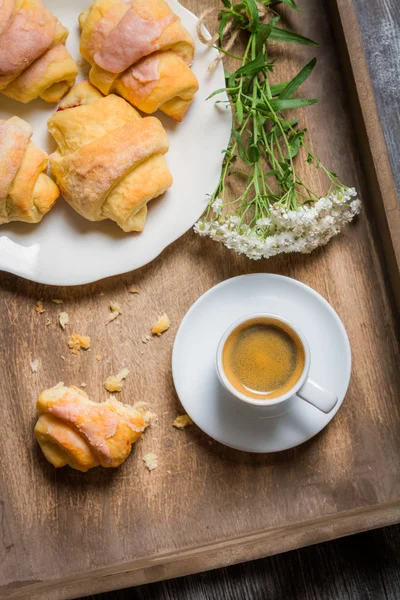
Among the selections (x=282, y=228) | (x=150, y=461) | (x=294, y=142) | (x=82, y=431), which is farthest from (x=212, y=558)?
(x=294, y=142)

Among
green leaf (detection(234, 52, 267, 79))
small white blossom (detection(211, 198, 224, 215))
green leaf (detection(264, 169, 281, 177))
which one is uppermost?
green leaf (detection(234, 52, 267, 79))

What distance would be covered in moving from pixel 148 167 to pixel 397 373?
801mm

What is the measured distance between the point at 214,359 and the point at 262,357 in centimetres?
12

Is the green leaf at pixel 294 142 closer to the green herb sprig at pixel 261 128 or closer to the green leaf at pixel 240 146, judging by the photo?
the green herb sprig at pixel 261 128

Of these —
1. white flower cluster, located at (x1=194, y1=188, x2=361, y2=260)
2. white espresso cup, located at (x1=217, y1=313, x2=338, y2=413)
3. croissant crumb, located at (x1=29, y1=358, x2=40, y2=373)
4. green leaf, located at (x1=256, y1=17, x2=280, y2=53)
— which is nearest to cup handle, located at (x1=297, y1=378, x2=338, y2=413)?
white espresso cup, located at (x1=217, y1=313, x2=338, y2=413)

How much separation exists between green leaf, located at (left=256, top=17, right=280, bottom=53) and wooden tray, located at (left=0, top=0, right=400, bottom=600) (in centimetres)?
13

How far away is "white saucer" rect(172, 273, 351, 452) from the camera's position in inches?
54.4

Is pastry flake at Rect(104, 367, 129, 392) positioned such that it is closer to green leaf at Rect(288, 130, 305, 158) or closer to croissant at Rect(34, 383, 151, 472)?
croissant at Rect(34, 383, 151, 472)

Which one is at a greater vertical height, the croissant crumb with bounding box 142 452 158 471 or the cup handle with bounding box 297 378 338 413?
the cup handle with bounding box 297 378 338 413

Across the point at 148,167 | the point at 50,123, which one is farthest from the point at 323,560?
the point at 50,123

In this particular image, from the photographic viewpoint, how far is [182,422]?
146 cm

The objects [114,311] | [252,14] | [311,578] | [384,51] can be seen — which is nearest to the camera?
[252,14]

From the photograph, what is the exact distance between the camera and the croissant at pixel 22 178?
134 centimetres

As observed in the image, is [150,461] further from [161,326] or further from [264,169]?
[264,169]
